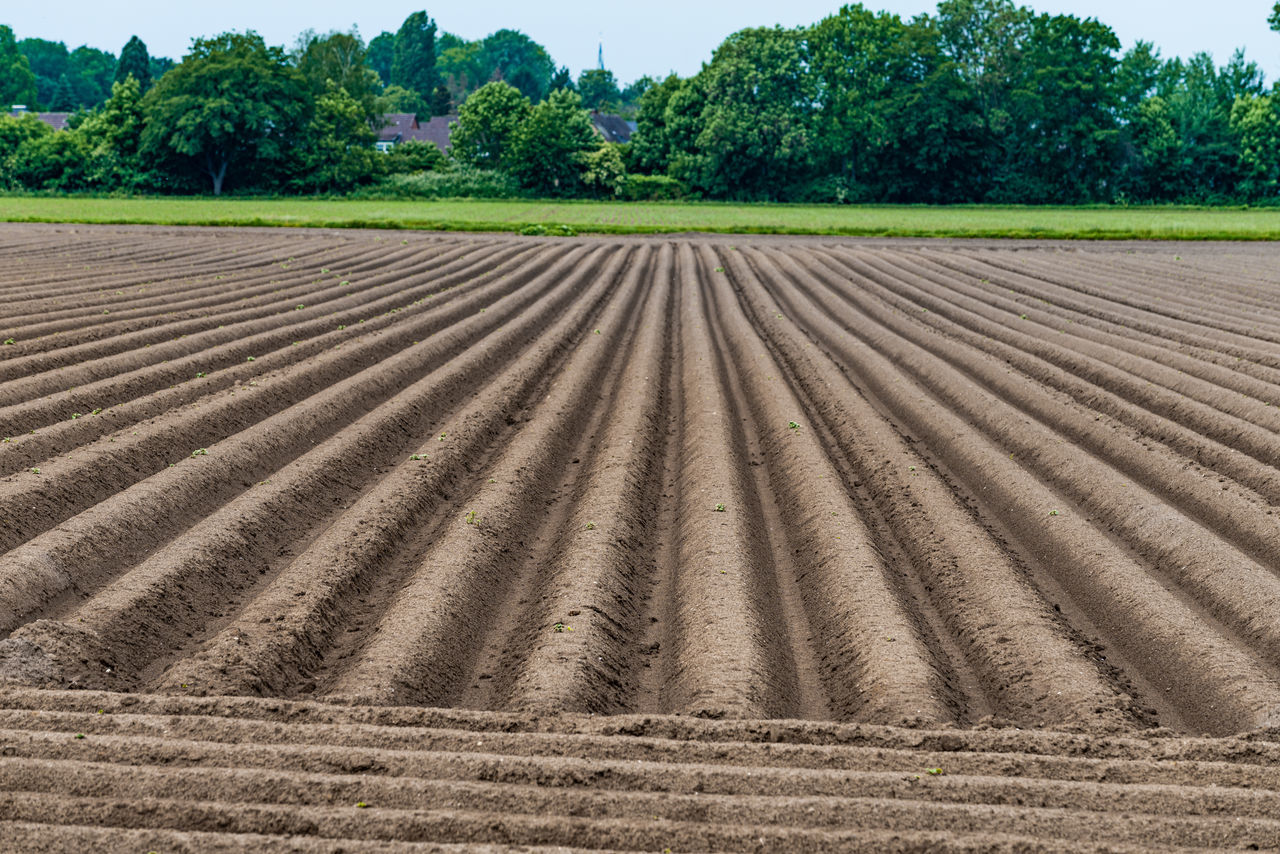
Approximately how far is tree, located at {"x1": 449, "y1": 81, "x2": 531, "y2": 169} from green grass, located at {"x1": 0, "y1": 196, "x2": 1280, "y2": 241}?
28.0ft

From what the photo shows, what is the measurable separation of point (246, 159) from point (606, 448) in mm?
57116

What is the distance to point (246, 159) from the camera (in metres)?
60.2

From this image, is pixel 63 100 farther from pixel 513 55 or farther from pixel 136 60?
pixel 513 55

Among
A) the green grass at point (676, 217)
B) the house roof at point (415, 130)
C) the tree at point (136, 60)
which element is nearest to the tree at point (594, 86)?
the house roof at point (415, 130)

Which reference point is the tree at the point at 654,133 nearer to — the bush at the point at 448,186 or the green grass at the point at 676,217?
the green grass at the point at 676,217

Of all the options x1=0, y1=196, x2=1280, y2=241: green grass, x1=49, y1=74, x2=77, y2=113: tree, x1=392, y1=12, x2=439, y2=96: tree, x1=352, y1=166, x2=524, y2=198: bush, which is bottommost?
x1=0, y1=196, x2=1280, y2=241: green grass

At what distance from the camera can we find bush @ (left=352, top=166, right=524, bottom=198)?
57344mm

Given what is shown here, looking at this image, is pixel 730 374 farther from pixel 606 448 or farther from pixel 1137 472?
pixel 1137 472

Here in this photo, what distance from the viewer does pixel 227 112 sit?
57125 millimetres

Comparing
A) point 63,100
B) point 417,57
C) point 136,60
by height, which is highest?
point 417,57

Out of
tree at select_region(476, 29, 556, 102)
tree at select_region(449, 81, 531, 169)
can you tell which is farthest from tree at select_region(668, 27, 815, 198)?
tree at select_region(476, 29, 556, 102)

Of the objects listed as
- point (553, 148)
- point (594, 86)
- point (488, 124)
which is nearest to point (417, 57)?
point (594, 86)

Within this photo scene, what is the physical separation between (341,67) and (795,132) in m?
40.8

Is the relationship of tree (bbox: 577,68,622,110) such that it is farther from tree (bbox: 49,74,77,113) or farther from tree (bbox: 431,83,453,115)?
tree (bbox: 49,74,77,113)
